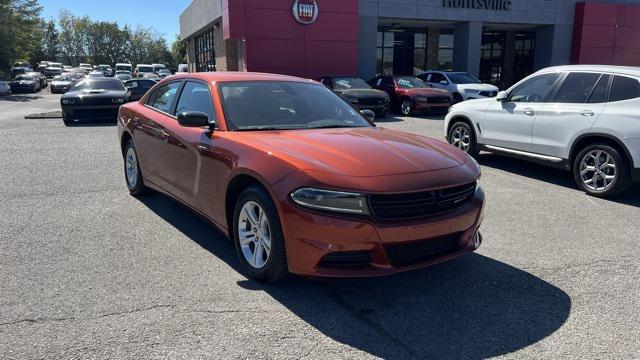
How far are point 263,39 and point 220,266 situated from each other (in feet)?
61.9

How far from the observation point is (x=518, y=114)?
25.8 feet

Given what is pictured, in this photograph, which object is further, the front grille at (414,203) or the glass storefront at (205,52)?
the glass storefront at (205,52)

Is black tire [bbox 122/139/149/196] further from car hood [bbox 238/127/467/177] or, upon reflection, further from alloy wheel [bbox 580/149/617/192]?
alloy wheel [bbox 580/149/617/192]

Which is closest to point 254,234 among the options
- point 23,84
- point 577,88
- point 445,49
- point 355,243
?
point 355,243

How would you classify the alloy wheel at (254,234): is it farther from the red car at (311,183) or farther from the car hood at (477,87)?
the car hood at (477,87)

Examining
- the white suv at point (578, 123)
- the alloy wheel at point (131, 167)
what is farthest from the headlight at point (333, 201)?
the white suv at point (578, 123)

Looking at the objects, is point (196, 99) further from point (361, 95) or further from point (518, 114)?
point (361, 95)

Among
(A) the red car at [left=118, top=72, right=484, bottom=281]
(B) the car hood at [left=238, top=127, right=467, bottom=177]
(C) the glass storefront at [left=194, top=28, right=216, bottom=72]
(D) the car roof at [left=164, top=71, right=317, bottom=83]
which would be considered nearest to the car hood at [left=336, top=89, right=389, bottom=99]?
(D) the car roof at [left=164, top=71, right=317, bottom=83]

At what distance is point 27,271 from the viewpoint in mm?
4043

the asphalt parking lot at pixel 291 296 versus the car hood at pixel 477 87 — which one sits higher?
the car hood at pixel 477 87

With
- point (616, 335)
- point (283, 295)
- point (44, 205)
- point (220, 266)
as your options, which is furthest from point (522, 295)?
point (44, 205)

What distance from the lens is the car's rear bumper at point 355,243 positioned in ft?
10.6

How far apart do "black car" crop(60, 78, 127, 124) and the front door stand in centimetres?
1158

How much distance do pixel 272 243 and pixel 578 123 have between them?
538cm
